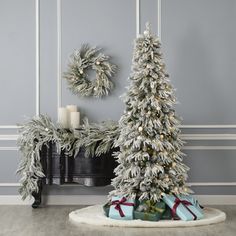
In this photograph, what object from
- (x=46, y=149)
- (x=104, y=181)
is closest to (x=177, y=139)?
(x=104, y=181)

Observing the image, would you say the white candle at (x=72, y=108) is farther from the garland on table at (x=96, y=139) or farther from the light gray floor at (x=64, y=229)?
the light gray floor at (x=64, y=229)

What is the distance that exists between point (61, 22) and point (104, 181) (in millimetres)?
1633

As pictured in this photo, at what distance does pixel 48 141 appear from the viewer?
547 centimetres

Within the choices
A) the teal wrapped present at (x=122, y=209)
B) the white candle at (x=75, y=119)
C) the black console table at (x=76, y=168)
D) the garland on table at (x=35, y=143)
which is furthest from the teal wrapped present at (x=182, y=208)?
the white candle at (x=75, y=119)

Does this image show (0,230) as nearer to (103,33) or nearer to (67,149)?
(67,149)

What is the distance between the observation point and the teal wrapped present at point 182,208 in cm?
481

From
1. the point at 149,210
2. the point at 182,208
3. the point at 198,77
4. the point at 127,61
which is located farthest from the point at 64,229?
the point at 198,77

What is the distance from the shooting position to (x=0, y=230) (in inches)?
179

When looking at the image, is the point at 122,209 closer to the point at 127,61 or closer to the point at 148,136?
the point at 148,136

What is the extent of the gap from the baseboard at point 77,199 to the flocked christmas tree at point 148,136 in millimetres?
783

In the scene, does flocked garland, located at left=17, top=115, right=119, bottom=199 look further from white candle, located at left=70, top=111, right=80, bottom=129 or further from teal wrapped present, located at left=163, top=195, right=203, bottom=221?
teal wrapped present, located at left=163, top=195, right=203, bottom=221

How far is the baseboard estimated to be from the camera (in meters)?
5.86

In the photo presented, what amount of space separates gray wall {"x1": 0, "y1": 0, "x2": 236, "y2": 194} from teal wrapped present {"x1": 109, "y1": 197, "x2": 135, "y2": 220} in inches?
36.7

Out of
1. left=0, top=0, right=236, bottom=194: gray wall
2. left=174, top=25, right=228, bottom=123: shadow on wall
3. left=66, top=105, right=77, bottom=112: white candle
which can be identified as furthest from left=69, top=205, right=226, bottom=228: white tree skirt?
left=174, top=25, right=228, bottom=123: shadow on wall
